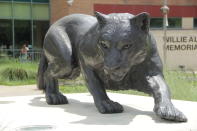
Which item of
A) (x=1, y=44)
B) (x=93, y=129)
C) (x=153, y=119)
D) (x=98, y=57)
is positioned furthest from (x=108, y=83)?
(x=1, y=44)

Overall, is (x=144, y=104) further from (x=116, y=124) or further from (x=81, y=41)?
(x=116, y=124)

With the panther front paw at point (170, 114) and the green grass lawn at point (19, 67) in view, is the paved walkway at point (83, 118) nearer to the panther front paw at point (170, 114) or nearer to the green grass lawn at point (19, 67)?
the panther front paw at point (170, 114)

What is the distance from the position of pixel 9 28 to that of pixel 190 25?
11873mm

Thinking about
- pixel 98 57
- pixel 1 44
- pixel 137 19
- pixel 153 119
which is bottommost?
pixel 1 44

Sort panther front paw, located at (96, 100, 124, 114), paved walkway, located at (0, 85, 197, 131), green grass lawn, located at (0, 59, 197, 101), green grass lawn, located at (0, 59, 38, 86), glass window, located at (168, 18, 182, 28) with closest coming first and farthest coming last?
paved walkway, located at (0, 85, 197, 131), panther front paw, located at (96, 100, 124, 114), green grass lawn, located at (0, 59, 197, 101), green grass lawn, located at (0, 59, 38, 86), glass window, located at (168, 18, 182, 28)

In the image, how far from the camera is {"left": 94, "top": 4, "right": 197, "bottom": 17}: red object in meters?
26.8

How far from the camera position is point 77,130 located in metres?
4.00

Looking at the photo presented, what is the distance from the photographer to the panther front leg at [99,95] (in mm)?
4953

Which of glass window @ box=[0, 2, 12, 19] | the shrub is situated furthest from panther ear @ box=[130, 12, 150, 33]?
glass window @ box=[0, 2, 12, 19]

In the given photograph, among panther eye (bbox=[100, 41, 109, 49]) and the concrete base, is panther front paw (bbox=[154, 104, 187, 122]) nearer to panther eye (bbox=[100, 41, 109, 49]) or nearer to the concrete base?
the concrete base

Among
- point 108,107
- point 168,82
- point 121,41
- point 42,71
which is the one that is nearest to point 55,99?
point 42,71

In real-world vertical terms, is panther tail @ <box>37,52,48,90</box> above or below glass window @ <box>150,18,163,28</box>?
above

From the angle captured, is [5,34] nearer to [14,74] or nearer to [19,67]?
[19,67]

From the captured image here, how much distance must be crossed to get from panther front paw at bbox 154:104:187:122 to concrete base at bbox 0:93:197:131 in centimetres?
6
